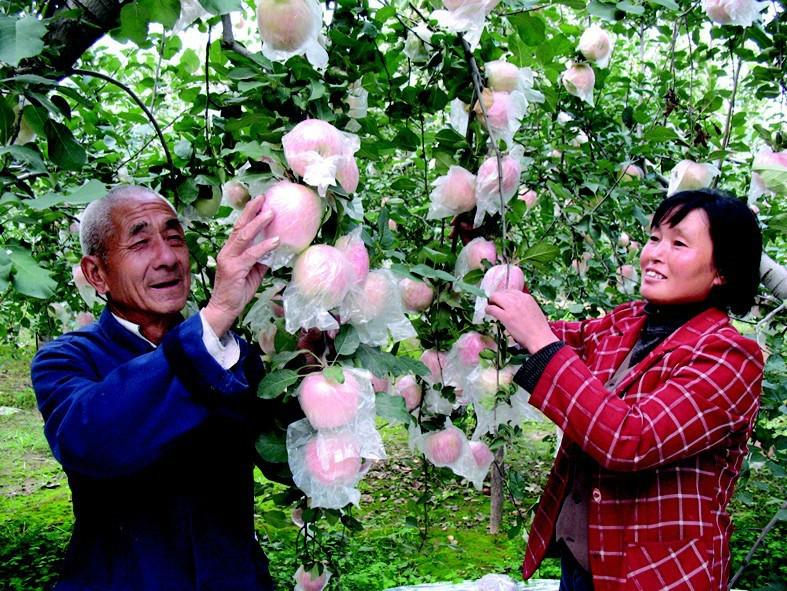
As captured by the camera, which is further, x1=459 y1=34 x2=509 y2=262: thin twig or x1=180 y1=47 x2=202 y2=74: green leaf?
x1=180 y1=47 x2=202 y2=74: green leaf

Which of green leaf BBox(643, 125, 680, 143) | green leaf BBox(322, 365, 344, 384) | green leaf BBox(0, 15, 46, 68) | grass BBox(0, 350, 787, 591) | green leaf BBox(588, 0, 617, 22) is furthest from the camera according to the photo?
grass BBox(0, 350, 787, 591)

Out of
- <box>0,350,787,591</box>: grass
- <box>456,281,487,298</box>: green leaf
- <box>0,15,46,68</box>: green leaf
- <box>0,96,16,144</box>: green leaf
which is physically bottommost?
<box>0,350,787,591</box>: grass

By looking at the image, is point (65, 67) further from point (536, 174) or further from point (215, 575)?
point (536, 174)

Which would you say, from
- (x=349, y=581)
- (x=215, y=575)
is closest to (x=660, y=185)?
(x=215, y=575)

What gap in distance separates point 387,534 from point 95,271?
10.7 ft

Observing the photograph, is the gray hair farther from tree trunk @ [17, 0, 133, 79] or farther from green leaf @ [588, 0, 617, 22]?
green leaf @ [588, 0, 617, 22]

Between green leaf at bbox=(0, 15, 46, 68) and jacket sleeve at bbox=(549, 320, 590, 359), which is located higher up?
green leaf at bbox=(0, 15, 46, 68)

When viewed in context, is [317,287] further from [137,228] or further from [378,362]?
[137,228]

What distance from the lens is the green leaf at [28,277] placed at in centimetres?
82

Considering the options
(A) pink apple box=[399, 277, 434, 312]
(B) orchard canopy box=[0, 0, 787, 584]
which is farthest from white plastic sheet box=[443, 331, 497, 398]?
(A) pink apple box=[399, 277, 434, 312]

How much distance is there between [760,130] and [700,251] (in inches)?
21.2

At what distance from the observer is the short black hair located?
1.28 metres

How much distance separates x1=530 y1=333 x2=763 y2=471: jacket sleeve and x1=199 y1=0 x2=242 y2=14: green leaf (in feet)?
2.60

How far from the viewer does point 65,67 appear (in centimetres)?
130
